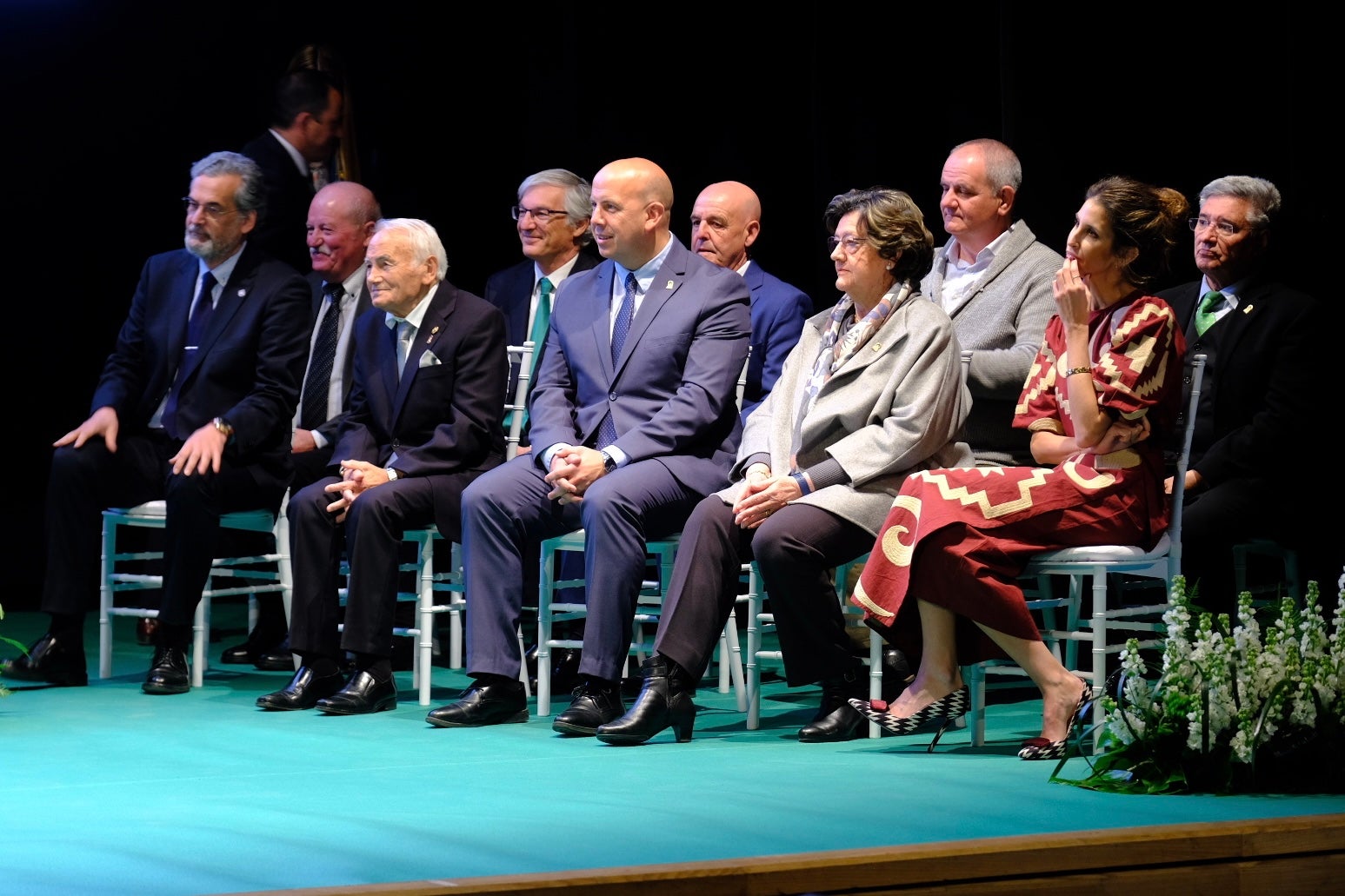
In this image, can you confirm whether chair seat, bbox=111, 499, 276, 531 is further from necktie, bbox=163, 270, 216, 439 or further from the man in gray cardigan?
the man in gray cardigan

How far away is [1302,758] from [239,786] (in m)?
1.94

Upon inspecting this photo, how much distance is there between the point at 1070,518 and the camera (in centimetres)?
387

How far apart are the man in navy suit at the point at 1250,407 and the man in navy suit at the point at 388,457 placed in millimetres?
1825

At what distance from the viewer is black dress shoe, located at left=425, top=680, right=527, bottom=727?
14.4 feet

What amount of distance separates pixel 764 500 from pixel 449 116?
11.0 ft

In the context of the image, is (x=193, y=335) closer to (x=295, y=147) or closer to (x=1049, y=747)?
(x=295, y=147)

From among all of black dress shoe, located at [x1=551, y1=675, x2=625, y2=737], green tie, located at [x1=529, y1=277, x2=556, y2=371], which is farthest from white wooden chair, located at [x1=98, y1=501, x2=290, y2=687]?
black dress shoe, located at [x1=551, y1=675, x2=625, y2=737]

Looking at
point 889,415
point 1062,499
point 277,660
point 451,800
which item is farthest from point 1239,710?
point 277,660

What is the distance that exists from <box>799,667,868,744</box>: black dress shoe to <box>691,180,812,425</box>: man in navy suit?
116 centimetres

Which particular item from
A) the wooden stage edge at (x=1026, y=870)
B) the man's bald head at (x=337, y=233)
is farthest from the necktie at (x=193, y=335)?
the wooden stage edge at (x=1026, y=870)

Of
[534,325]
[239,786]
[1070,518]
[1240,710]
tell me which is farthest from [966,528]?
[534,325]

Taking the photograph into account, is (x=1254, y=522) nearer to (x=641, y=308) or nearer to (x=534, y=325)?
(x=641, y=308)

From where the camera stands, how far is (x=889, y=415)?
423cm

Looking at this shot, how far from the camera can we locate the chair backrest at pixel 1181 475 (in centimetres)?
397
